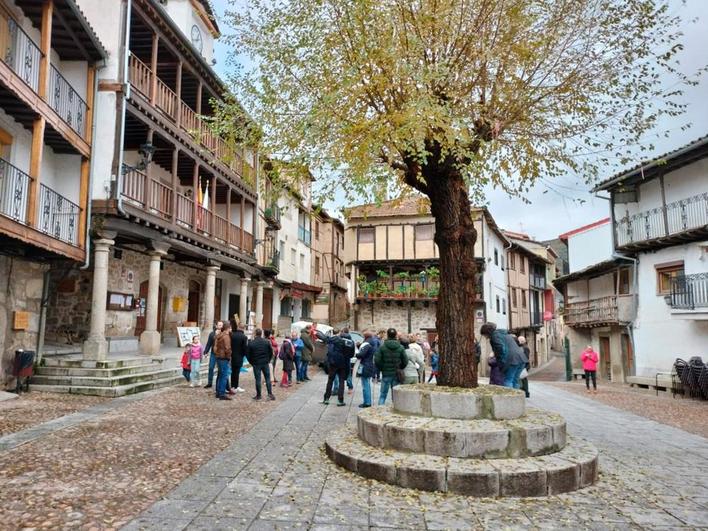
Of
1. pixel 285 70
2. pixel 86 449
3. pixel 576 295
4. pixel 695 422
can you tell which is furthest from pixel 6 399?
pixel 576 295

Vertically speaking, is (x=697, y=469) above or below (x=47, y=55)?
below

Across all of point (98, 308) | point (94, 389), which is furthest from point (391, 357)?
point (98, 308)

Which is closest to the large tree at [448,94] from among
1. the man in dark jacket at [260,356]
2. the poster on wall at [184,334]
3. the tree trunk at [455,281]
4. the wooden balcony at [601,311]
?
the tree trunk at [455,281]

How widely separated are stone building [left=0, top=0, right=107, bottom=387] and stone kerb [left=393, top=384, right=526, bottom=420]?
25.3 ft

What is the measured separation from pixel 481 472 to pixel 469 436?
53 centimetres

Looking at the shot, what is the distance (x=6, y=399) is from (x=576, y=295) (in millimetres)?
26525

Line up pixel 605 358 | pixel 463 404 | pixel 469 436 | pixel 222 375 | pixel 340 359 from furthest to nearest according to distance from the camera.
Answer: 1. pixel 605 358
2. pixel 222 375
3. pixel 340 359
4. pixel 463 404
5. pixel 469 436

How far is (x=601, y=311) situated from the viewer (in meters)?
24.1

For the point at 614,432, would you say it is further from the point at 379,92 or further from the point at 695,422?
the point at 379,92

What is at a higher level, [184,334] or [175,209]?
[175,209]

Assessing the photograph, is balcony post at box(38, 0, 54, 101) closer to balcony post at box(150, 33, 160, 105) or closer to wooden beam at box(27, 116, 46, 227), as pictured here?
wooden beam at box(27, 116, 46, 227)

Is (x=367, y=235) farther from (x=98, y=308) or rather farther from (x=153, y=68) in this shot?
(x=98, y=308)

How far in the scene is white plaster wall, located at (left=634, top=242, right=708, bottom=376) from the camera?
18094 millimetres

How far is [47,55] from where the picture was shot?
10.8m
